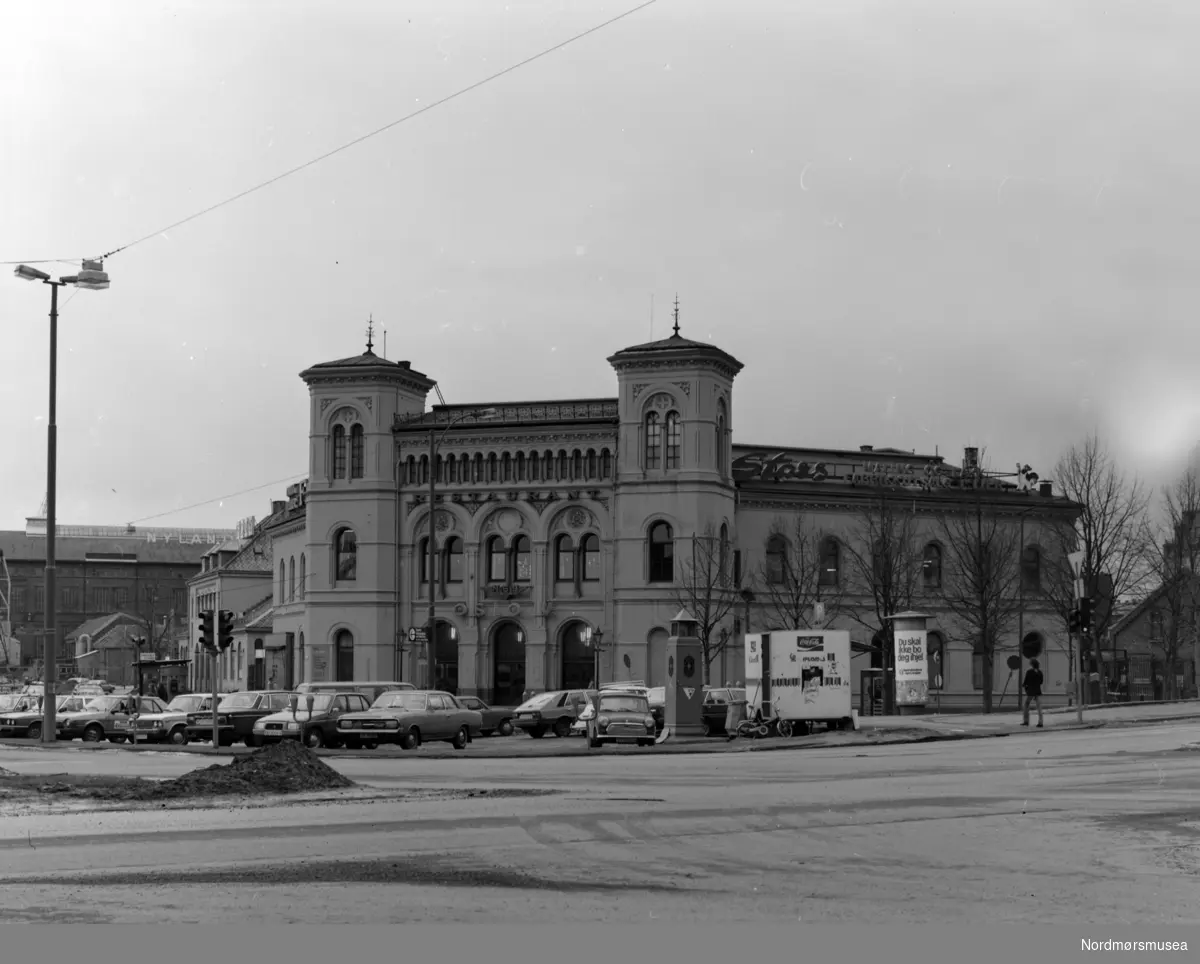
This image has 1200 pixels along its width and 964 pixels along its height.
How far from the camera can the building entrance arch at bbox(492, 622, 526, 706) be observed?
7456 cm

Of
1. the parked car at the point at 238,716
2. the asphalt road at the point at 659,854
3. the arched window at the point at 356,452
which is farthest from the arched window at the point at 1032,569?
the asphalt road at the point at 659,854

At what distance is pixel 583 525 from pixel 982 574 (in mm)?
18477

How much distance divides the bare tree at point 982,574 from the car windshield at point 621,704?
2398 centimetres

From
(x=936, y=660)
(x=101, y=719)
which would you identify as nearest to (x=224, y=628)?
(x=101, y=719)

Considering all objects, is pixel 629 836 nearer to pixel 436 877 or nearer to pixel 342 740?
pixel 436 877

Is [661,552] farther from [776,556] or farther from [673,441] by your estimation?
[776,556]

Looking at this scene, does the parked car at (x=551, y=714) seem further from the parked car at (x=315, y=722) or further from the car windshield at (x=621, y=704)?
the car windshield at (x=621, y=704)

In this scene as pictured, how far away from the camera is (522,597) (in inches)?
2926

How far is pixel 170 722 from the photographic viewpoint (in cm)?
4838

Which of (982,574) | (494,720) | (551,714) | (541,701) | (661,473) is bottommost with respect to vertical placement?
(494,720)

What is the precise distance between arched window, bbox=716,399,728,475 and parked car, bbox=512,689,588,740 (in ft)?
85.4

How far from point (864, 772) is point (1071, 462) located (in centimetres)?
4116

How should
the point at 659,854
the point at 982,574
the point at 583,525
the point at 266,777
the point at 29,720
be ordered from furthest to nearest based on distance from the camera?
the point at 583,525, the point at 982,574, the point at 29,720, the point at 266,777, the point at 659,854

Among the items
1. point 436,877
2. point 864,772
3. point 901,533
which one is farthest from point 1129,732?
point 901,533
